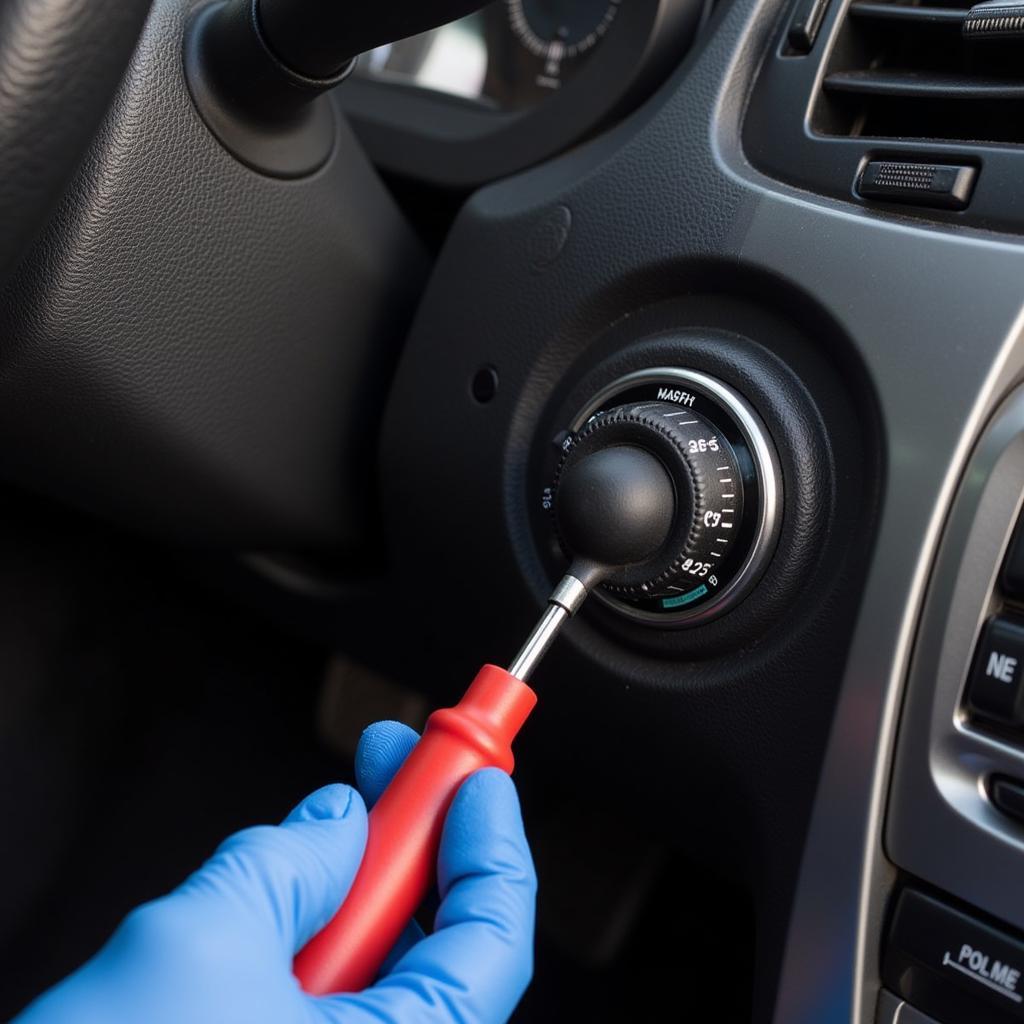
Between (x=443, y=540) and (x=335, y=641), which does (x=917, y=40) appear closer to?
(x=443, y=540)

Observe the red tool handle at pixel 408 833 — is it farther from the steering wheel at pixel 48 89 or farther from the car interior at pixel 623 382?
the steering wheel at pixel 48 89

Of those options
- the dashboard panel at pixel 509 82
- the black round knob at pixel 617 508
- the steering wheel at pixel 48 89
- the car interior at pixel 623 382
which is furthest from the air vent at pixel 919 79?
the steering wheel at pixel 48 89

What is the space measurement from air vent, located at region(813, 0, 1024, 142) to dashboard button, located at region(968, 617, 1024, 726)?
288 millimetres

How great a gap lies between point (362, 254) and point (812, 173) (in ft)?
1.02

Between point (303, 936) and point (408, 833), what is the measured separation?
59 millimetres

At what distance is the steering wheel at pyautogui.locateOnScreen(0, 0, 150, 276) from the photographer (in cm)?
57

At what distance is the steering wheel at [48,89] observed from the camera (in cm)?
57

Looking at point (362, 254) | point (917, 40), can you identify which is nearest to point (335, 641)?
point (362, 254)

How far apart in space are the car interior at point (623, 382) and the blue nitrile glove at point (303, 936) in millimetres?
98

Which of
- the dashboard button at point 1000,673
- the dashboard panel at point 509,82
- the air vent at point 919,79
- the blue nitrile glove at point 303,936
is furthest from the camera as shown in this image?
the dashboard panel at point 509,82

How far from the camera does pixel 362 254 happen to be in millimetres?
770

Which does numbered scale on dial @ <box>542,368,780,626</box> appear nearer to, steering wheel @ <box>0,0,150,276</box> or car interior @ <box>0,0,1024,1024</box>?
car interior @ <box>0,0,1024,1024</box>

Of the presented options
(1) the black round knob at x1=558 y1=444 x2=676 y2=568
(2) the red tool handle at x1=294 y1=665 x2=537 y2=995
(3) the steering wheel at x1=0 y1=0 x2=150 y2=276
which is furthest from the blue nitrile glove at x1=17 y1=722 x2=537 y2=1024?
(3) the steering wheel at x1=0 y1=0 x2=150 y2=276

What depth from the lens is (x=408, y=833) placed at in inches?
18.5
